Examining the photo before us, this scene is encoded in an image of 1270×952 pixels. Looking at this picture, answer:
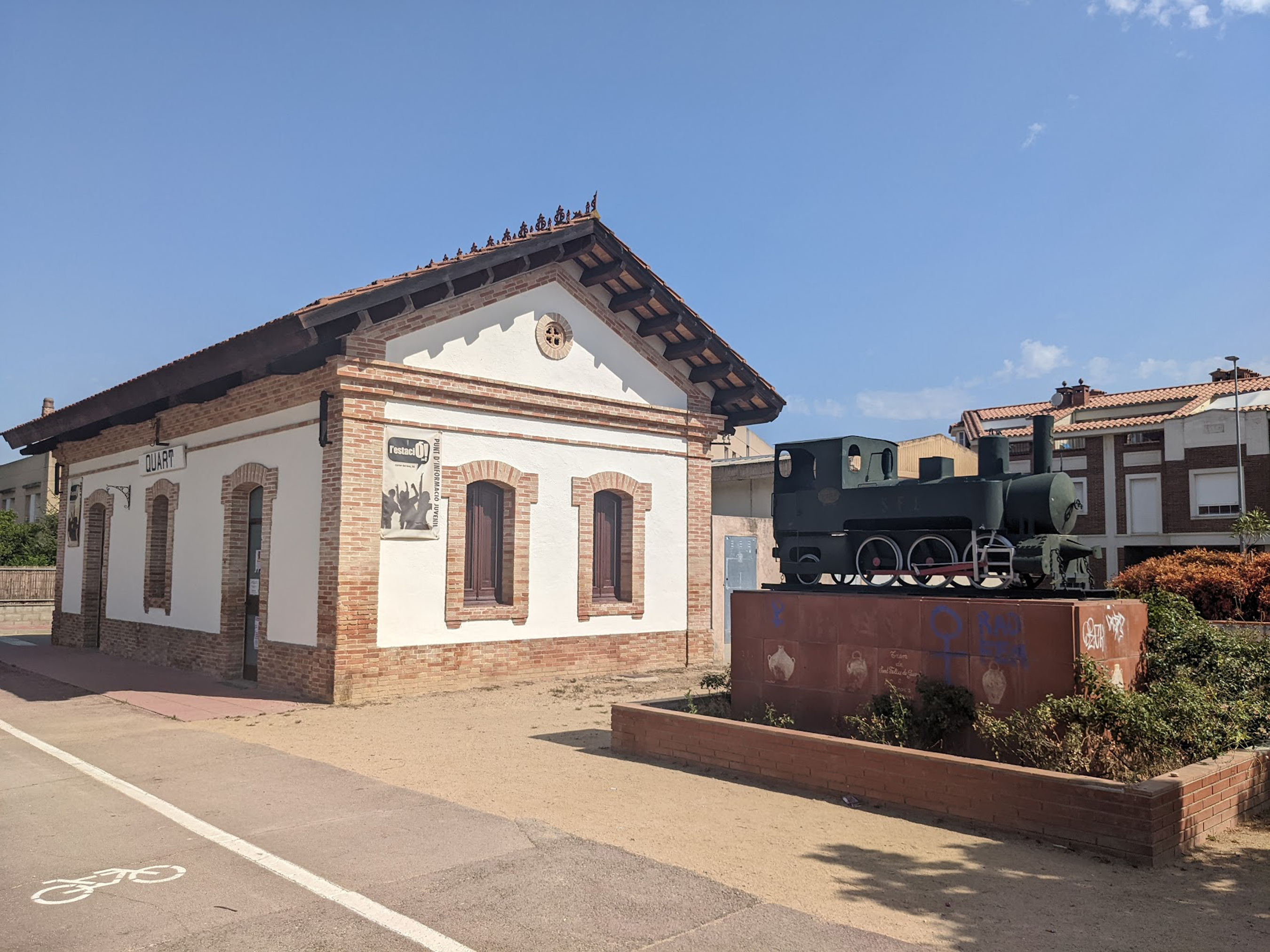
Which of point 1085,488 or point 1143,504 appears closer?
point 1143,504

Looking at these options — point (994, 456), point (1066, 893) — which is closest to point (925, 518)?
point (994, 456)

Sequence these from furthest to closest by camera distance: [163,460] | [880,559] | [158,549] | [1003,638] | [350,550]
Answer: [158,549]
[163,460]
[350,550]
[880,559]
[1003,638]

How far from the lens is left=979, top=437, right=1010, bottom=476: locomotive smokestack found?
8117mm

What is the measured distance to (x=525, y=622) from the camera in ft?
46.5

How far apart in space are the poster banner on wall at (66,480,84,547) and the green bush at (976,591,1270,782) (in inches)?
792

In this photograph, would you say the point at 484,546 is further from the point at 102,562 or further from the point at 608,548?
the point at 102,562

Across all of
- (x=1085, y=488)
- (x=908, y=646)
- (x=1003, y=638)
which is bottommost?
(x=908, y=646)

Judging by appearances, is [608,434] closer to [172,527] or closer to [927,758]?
[172,527]

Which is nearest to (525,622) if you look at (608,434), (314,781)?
(608,434)

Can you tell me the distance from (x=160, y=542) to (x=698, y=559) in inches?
393

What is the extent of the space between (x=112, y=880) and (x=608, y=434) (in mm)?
10865

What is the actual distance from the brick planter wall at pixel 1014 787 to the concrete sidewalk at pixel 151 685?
21.6 feet

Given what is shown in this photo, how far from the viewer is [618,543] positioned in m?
15.9

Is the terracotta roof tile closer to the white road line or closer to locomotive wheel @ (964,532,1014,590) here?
locomotive wheel @ (964,532,1014,590)
